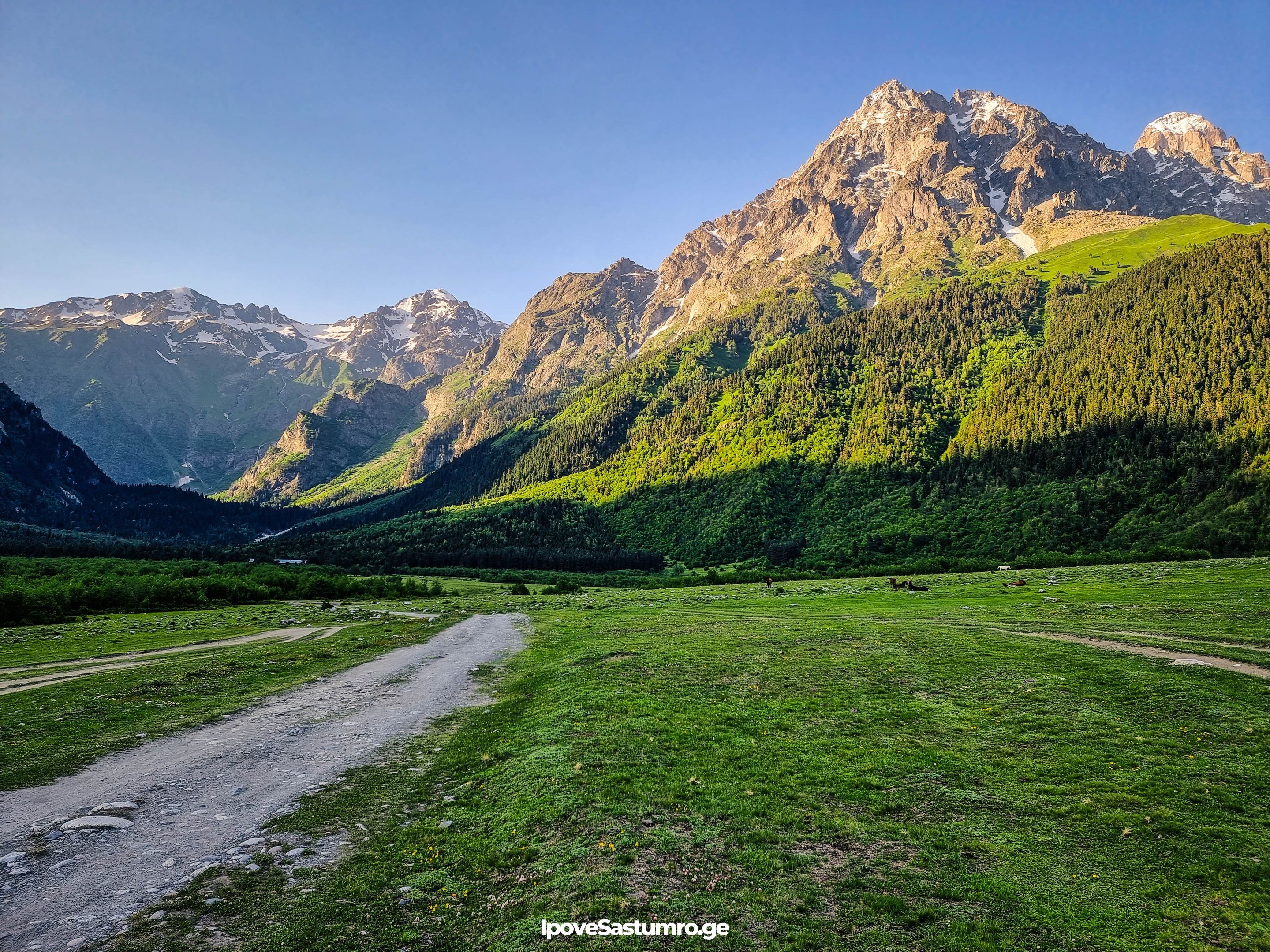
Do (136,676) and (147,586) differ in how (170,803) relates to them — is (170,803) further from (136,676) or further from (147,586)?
(147,586)

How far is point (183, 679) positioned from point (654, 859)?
1098 inches

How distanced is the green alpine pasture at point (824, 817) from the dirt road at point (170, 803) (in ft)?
3.31

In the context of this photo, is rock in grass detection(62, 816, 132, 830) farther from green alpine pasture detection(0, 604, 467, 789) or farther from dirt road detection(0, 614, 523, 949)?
green alpine pasture detection(0, 604, 467, 789)

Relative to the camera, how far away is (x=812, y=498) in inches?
7308

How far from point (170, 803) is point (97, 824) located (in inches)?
59.9

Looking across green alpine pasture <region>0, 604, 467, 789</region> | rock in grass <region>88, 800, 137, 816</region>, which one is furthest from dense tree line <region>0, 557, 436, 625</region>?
rock in grass <region>88, 800, 137, 816</region>

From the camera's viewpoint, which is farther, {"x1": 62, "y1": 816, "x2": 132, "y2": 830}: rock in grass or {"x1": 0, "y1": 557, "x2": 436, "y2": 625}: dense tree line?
{"x1": 0, "y1": 557, "x2": 436, "y2": 625}: dense tree line

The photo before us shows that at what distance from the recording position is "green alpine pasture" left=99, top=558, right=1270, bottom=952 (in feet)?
27.1

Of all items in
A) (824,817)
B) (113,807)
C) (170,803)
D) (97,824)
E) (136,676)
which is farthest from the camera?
(136,676)

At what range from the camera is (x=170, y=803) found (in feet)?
44.4

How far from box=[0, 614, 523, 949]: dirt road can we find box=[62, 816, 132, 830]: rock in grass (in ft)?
0.52

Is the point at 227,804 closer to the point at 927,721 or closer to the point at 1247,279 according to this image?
the point at 927,721

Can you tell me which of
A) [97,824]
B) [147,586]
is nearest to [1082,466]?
[97,824]

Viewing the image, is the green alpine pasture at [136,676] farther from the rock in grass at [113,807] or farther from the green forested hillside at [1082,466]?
the green forested hillside at [1082,466]
